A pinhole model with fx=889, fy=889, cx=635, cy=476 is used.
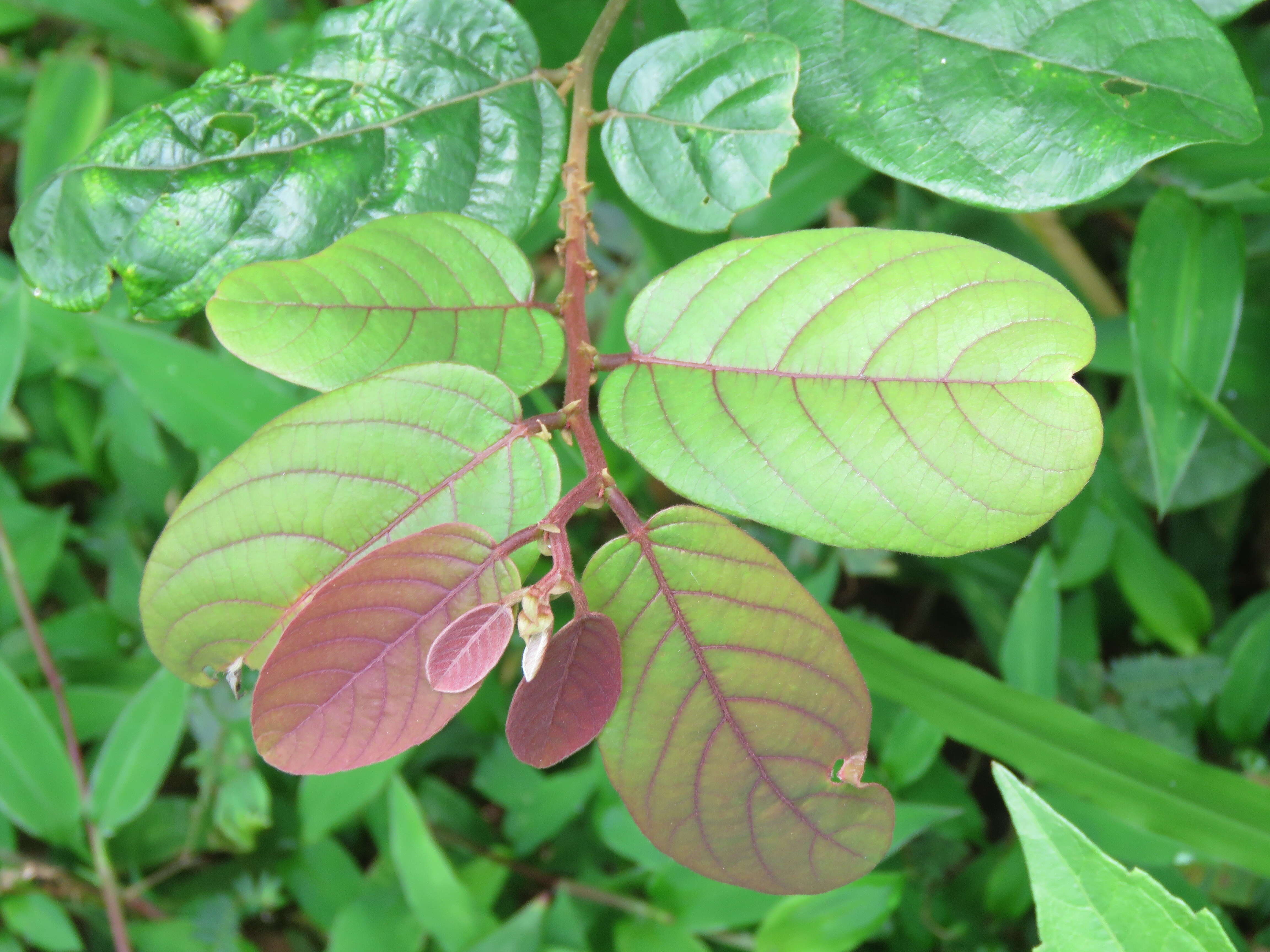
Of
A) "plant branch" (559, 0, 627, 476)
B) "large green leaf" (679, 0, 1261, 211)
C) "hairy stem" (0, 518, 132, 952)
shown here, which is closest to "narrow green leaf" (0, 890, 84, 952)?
"hairy stem" (0, 518, 132, 952)

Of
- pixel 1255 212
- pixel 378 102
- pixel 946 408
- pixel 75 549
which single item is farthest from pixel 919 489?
pixel 75 549

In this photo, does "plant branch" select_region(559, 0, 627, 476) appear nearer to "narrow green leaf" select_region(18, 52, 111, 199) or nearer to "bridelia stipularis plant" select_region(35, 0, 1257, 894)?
"bridelia stipularis plant" select_region(35, 0, 1257, 894)

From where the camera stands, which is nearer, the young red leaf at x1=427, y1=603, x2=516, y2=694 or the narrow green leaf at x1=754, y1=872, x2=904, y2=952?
the young red leaf at x1=427, y1=603, x2=516, y2=694

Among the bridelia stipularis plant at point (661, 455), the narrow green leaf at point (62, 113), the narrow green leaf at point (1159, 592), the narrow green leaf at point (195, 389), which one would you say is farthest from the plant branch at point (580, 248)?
the narrow green leaf at point (62, 113)

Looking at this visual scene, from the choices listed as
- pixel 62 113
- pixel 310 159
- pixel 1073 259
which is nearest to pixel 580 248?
pixel 310 159

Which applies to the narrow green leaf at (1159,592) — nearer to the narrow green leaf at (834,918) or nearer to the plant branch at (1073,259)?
the plant branch at (1073,259)

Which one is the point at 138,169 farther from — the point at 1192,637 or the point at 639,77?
the point at 1192,637
